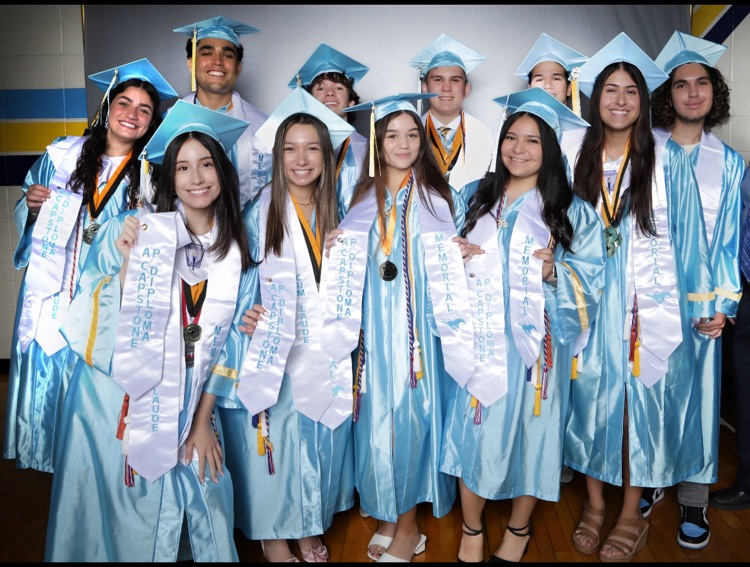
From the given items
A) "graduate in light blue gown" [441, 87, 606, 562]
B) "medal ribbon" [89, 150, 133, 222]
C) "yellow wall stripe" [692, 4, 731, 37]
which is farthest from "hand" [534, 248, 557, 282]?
"yellow wall stripe" [692, 4, 731, 37]

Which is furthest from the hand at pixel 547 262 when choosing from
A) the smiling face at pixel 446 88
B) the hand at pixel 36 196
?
the hand at pixel 36 196

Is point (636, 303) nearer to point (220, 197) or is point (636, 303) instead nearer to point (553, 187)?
point (553, 187)

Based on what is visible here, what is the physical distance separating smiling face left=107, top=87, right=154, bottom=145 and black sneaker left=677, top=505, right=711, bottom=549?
8.64ft

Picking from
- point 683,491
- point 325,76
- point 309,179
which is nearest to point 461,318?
point 309,179

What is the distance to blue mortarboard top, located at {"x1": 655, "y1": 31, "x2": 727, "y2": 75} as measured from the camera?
2.83 metres

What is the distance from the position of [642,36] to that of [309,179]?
2.53 meters

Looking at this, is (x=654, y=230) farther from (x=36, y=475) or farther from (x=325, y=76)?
(x=36, y=475)

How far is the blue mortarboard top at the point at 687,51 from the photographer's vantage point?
2826 millimetres

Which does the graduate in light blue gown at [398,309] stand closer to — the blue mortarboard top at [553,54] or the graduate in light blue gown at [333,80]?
the graduate in light blue gown at [333,80]

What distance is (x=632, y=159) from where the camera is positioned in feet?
8.12

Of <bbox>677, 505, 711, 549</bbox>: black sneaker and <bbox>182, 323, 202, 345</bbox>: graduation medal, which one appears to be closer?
<bbox>182, 323, 202, 345</bbox>: graduation medal

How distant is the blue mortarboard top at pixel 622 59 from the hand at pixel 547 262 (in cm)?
74

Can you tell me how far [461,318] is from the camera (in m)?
2.37

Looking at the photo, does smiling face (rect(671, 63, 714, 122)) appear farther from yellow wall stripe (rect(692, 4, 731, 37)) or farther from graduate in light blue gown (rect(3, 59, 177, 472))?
graduate in light blue gown (rect(3, 59, 177, 472))
